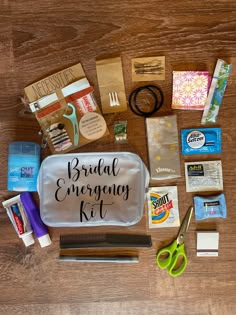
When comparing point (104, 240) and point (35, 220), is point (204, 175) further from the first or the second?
point (35, 220)

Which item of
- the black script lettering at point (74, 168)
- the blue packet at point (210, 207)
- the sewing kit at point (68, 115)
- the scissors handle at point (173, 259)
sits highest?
the sewing kit at point (68, 115)

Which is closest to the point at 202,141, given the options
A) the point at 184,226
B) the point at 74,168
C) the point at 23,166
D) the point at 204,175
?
the point at 204,175

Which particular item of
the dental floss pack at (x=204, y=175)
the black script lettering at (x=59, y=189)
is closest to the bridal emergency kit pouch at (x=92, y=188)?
the black script lettering at (x=59, y=189)

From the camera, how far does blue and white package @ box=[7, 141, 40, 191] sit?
927 mm

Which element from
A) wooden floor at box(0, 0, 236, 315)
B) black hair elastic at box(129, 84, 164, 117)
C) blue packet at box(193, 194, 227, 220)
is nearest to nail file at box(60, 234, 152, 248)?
wooden floor at box(0, 0, 236, 315)

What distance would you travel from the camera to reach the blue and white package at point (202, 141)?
0.94 meters

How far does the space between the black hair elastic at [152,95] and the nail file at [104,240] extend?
0.28 m

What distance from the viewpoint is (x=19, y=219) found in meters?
0.95

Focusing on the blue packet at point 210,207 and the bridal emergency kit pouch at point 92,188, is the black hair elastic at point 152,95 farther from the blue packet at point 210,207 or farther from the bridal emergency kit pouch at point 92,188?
the blue packet at point 210,207

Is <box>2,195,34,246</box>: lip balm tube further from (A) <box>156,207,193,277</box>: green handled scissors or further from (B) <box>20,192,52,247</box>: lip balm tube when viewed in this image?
(A) <box>156,207,193,277</box>: green handled scissors

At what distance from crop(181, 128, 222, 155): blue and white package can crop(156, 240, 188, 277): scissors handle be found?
0.70ft

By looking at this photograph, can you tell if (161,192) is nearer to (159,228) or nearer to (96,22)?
(159,228)

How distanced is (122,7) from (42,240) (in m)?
0.57

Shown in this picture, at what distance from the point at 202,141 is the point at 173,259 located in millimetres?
275
